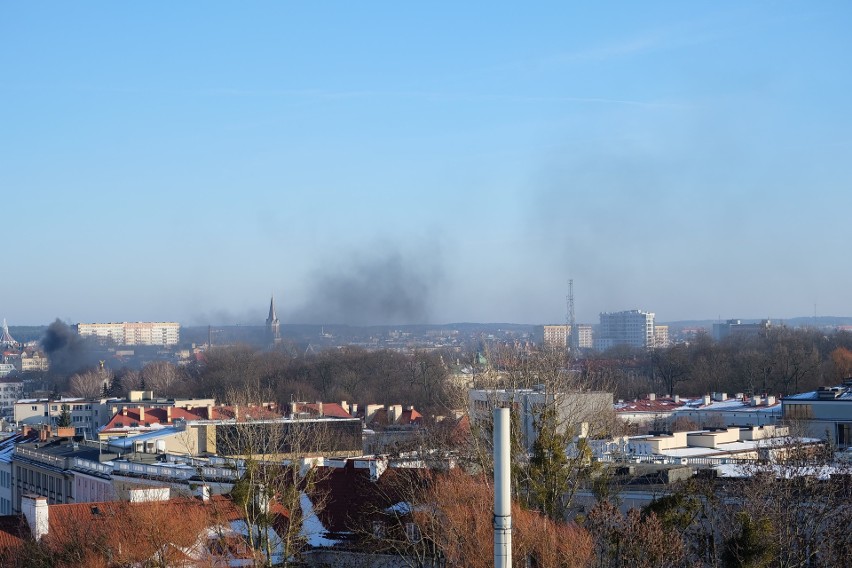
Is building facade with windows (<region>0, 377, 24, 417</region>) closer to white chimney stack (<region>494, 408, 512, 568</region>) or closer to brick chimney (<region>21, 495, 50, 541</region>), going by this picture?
brick chimney (<region>21, 495, 50, 541</region>)

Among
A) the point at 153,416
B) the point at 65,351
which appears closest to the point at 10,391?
the point at 65,351

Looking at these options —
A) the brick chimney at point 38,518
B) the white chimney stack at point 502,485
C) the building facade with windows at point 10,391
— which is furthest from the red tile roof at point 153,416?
the building facade with windows at point 10,391

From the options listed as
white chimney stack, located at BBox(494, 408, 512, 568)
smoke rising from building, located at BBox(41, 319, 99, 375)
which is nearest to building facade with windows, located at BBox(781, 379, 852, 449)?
white chimney stack, located at BBox(494, 408, 512, 568)

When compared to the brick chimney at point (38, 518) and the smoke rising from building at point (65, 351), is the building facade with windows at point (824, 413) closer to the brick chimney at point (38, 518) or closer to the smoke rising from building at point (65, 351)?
the brick chimney at point (38, 518)

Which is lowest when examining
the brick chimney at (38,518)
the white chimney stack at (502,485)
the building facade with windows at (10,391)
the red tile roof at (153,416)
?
the building facade with windows at (10,391)

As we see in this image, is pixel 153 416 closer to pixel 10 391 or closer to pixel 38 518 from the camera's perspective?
pixel 38 518

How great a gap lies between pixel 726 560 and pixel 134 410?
50.0m

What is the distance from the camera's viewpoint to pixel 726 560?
714 inches

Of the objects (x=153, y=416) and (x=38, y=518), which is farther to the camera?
(x=153, y=416)

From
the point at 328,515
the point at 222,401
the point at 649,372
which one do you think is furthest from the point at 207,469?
the point at 649,372

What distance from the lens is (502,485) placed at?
1334 centimetres

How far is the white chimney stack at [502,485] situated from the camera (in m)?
13.3

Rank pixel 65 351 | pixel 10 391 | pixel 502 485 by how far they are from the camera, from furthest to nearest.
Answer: pixel 65 351 → pixel 10 391 → pixel 502 485

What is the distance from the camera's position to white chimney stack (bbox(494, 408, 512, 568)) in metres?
13.3
